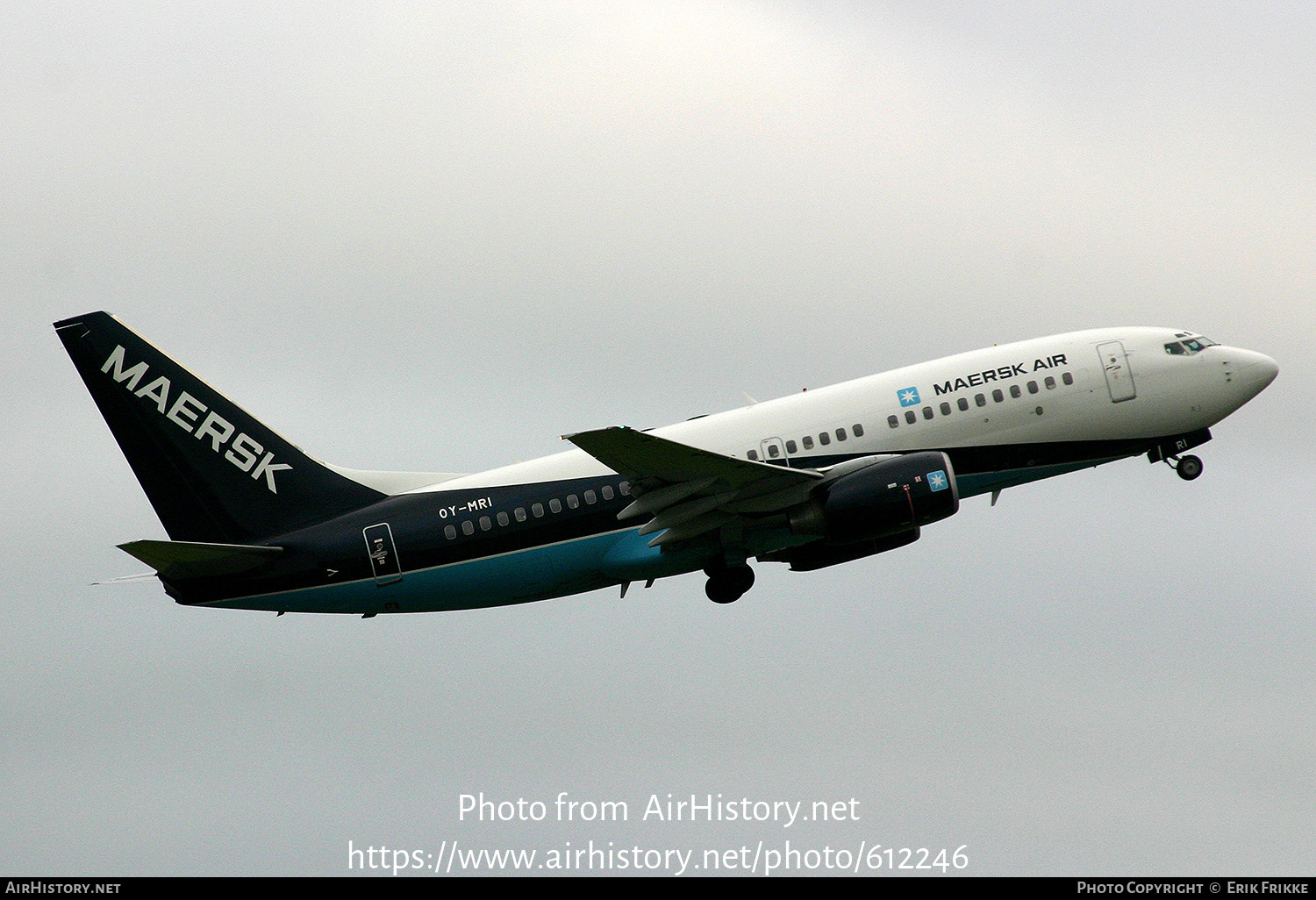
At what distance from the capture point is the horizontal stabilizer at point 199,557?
134 ft

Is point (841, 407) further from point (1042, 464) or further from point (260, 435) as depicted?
point (260, 435)

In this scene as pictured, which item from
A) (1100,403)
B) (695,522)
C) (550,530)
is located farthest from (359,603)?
(1100,403)

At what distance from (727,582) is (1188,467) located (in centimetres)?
1584

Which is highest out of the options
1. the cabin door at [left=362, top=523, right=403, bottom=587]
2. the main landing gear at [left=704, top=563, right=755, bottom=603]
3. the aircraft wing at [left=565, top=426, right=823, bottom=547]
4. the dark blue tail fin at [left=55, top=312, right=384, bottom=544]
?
the dark blue tail fin at [left=55, top=312, right=384, bottom=544]

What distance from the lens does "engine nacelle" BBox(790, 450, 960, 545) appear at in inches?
1612

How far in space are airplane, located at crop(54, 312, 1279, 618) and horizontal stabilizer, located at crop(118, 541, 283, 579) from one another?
70 millimetres

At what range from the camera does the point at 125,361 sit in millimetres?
44344

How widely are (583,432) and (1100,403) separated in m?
17.6

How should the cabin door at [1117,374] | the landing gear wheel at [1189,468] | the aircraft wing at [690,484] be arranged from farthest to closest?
the landing gear wheel at [1189,468], the cabin door at [1117,374], the aircraft wing at [690,484]

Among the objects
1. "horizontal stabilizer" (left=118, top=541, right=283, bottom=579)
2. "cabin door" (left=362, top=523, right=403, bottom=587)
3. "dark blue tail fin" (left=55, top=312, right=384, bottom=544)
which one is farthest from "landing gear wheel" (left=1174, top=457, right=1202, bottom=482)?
"horizontal stabilizer" (left=118, top=541, right=283, bottom=579)

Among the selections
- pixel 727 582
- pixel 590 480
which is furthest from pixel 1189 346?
pixel 590 480

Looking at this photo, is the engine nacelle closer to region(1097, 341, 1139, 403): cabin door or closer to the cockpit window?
region(1097, 341, 1139, 403): cabin door

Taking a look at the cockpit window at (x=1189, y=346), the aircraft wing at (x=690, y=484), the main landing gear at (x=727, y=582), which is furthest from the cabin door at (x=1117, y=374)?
the main landing gear at (x=727, y=582)

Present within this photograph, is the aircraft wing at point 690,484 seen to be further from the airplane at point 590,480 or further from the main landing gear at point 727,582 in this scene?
the main landing gear at point 727,582
